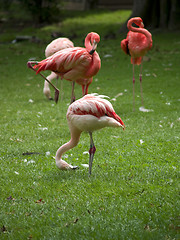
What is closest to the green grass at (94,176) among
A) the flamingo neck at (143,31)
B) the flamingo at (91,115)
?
the flamingo at (91,115)

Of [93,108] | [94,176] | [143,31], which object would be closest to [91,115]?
[93,108]

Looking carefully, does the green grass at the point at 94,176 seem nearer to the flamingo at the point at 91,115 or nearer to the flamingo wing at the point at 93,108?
the flamingo at the point at 91,115

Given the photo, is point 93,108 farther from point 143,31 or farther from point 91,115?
point 143,31

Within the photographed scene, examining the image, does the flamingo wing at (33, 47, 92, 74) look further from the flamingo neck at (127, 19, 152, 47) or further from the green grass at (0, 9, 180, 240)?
the flamingo neck at (127, 19, 152, 47)

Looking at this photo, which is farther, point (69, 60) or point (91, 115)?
point (69, 60)

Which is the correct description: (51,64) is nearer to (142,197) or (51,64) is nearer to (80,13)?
(142,197)

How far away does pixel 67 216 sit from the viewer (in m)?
3.65

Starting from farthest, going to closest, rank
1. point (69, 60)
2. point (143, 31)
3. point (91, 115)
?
point (143, 31), point (69, 60), point (91, 115)

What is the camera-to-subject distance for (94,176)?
182 inches

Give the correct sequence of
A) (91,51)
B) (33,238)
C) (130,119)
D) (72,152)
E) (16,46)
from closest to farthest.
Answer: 1. (33,238)
2. (72,152)
3. (91,51)
4. (130,119)
5. (16,46)

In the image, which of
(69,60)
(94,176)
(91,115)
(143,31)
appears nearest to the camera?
(91,115)

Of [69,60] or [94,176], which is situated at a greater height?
[69,60]

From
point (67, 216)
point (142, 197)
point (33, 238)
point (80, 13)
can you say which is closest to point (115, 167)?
point (142, 197)

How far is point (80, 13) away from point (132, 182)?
2475 centimetres
